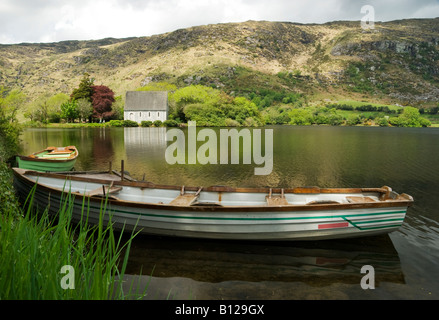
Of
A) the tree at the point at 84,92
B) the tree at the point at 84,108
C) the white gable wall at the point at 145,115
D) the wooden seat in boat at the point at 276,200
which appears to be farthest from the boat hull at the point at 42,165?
the tree at the point at 84,92

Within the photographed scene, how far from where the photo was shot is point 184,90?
81062 millimetres

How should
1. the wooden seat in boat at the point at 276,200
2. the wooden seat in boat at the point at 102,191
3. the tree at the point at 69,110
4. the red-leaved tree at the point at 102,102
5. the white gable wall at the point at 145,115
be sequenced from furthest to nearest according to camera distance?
the white gable wall at the point at 145,115 < the red-leaved tree at the point at 102,102 < the tree at the point at 69,110 < the wooden seat in boat at the point at 102,191 < the wooden seat in boat at the point at 276,200

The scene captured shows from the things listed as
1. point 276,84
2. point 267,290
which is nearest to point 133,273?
point 267,290

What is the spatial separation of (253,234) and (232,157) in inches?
654

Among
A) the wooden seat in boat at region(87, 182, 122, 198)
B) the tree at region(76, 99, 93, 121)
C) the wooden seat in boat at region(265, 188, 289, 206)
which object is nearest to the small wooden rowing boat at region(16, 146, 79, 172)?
the wooden seat in boat at region(87, 182, 122, 198)

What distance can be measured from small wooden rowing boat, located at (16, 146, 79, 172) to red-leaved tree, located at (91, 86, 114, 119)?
60231 mm

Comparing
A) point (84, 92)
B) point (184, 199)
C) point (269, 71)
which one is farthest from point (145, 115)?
point (269, 71)

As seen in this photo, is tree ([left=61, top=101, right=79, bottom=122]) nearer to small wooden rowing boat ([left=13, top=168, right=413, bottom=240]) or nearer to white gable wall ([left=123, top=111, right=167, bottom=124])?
white gable wall ([left=123, top=111, right=167, bottom=124])

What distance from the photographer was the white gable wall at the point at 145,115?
77.4 m

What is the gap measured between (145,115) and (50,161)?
65.0 m

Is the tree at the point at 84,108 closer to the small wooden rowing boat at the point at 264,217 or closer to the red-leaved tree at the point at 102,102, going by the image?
the red-leaved tree at the point at 102,102

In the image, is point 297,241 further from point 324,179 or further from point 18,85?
point 18,85

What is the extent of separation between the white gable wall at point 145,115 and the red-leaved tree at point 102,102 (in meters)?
4.47

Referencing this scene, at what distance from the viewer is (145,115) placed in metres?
77.6
